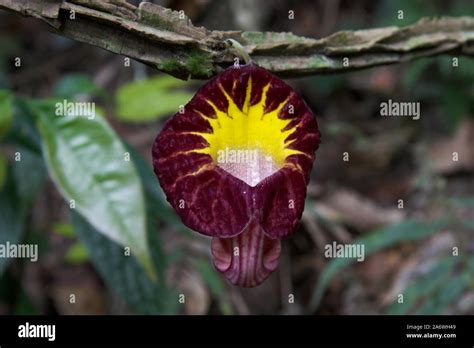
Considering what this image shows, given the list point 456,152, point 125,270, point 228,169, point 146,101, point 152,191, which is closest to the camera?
point 228,169

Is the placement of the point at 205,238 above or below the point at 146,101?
below

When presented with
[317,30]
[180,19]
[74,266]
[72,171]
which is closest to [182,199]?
[180,19]

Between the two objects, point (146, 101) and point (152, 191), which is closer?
point (152, 191)

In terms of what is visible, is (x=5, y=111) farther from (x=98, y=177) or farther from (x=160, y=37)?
(x=160, y=37)

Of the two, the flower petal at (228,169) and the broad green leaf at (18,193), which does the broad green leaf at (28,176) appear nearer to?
the broad green leaf at (18,193)

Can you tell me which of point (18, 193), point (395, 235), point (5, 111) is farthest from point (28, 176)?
point (395, 235)

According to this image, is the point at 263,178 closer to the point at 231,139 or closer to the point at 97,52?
the point at 231,139
